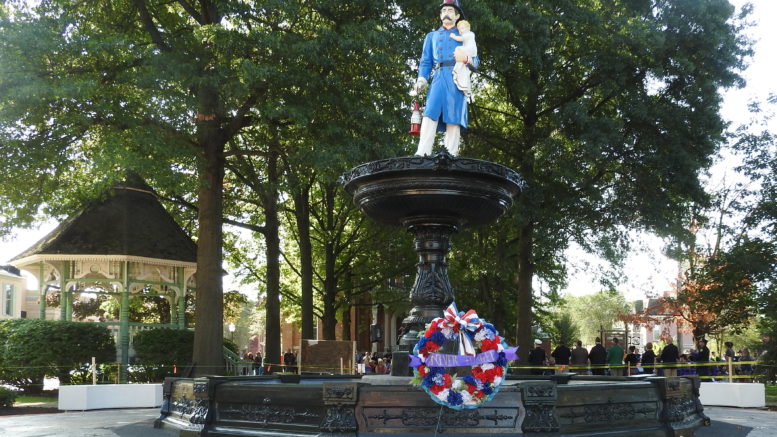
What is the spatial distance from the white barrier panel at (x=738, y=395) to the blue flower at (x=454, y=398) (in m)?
14.3

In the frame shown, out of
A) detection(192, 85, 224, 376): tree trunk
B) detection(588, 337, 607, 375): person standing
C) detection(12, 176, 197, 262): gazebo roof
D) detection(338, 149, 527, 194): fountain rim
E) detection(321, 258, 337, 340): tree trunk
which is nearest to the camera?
detection(338, 149, 527, 194): fountain rim

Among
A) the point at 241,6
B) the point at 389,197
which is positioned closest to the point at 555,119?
the point at 241,6

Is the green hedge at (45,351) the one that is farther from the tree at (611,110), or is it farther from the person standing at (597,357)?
the person standing at (597,357)

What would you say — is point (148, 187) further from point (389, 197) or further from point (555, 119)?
point (389, 197)

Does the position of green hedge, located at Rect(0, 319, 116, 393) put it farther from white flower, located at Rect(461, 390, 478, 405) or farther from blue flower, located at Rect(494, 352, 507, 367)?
blue flower, located at Rect(494, 352, 507, 367)

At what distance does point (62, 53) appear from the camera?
18.1 metres

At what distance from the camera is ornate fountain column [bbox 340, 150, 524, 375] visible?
922cm

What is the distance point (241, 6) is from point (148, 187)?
10481mm

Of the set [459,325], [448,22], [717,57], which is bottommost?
[459,325]

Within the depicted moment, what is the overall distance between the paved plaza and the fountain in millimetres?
568

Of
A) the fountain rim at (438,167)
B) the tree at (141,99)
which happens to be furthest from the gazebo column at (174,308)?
the fountain rim at (438,167)

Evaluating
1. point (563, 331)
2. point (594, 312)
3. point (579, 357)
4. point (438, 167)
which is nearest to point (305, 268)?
point (579, 357)

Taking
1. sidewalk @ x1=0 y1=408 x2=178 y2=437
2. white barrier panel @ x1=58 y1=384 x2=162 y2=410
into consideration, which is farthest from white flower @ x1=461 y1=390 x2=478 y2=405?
white barrier panel @ x1=58 y1=384 x2=162 y2=410

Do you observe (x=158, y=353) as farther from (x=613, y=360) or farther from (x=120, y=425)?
(x=613, y=360)
